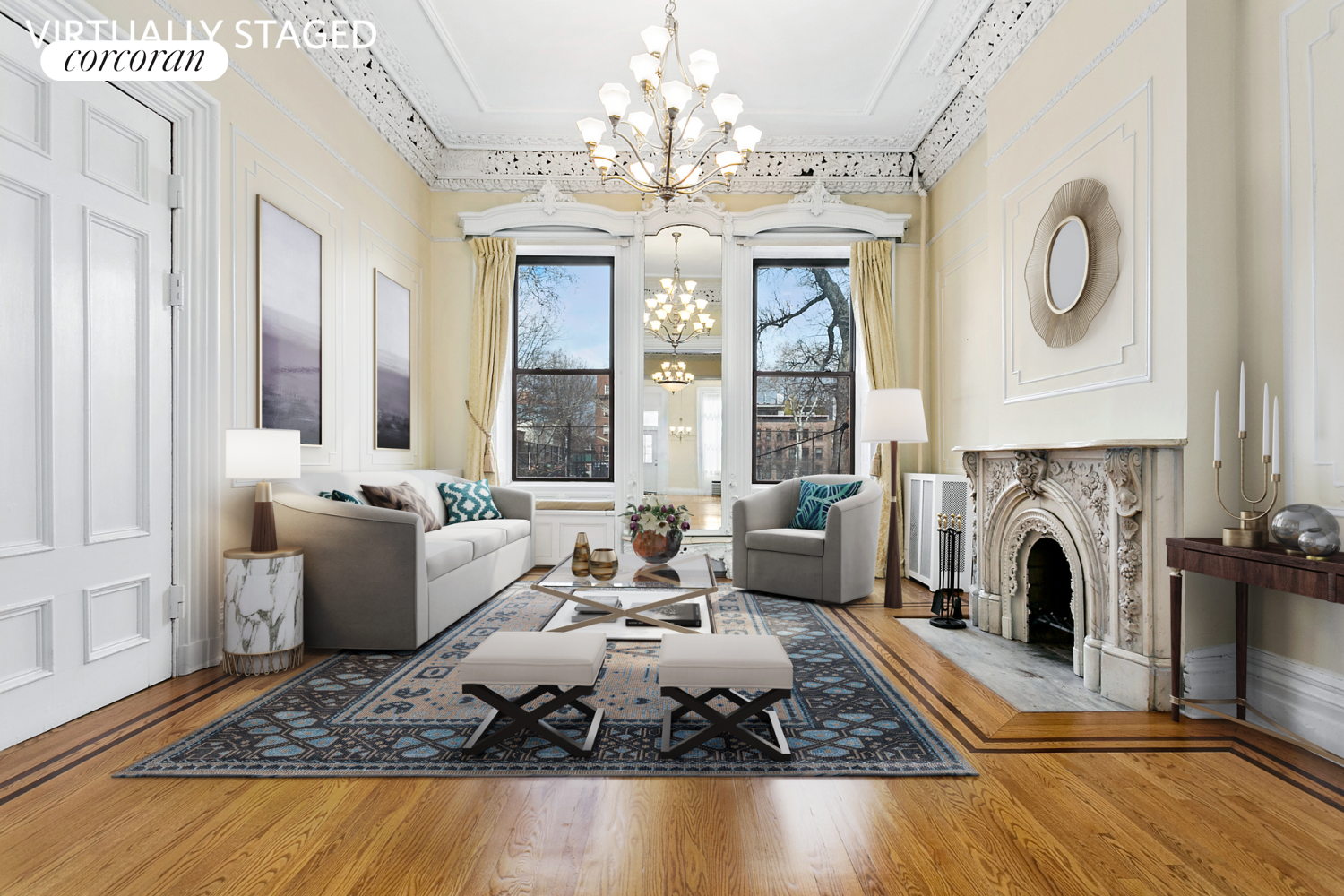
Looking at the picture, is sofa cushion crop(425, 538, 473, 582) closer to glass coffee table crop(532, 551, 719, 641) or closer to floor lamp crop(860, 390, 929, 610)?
glass coffee table crop(532, 551, 719, 641)

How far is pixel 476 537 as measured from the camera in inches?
194

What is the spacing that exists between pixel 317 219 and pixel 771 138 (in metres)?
3.80

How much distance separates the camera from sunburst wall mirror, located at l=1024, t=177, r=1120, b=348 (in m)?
3.46

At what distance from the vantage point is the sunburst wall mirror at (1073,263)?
11.4ft

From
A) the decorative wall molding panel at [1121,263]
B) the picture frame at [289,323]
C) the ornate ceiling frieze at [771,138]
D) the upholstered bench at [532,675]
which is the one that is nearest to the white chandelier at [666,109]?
A: the decorative wall molding panel at [1121,263]

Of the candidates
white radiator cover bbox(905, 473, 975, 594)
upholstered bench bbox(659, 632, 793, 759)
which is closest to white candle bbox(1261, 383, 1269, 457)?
upholstered bench bbox(659, 632, 793, 759)

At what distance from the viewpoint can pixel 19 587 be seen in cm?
264

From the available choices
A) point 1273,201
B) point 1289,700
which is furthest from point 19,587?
point 1273,201

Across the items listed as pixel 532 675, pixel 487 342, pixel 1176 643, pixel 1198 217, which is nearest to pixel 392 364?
pixel 487 342

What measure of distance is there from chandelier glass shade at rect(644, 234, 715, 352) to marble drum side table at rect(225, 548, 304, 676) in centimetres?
549

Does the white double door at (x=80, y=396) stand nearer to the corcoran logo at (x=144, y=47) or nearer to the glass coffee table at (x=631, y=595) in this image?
the corcoran logo at (x=144, y=47)

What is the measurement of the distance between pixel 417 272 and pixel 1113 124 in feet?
17.2

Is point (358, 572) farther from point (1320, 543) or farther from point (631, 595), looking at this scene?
point (1320, 543)

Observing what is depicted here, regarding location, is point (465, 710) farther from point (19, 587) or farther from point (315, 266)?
point (315, 266)
